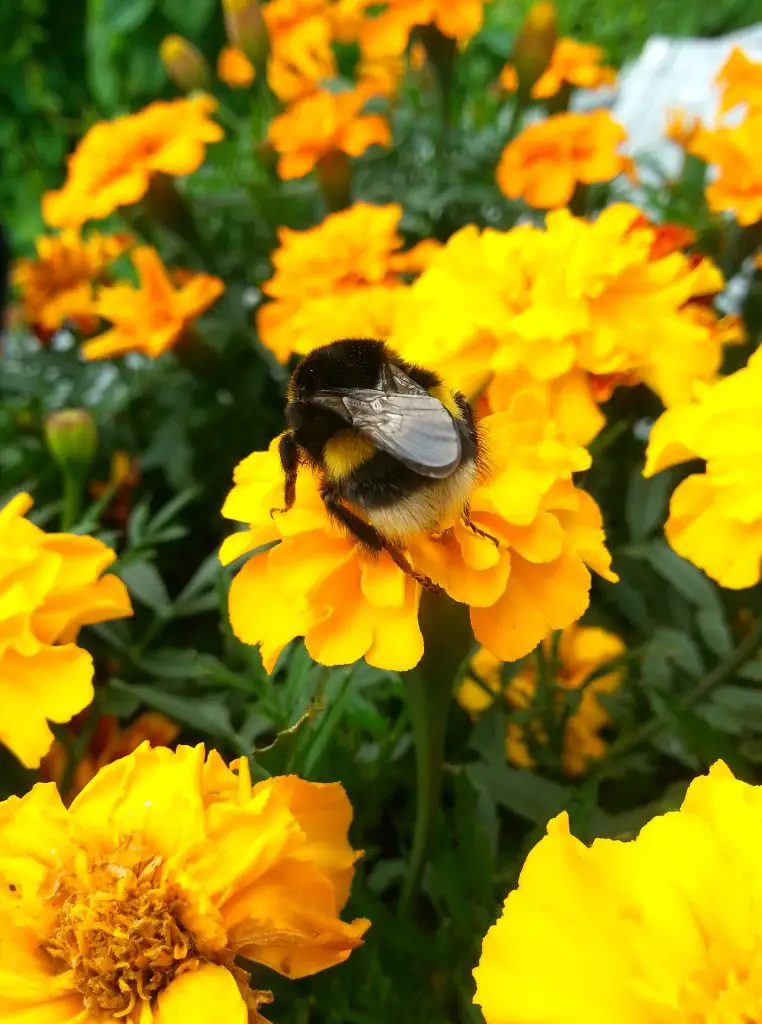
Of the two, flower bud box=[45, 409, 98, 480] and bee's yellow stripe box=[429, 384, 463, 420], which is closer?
bee's yellow stripe box=[429, 384, 463, 420]

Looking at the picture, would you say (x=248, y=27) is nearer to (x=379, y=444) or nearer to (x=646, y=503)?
(x=646, y=503)

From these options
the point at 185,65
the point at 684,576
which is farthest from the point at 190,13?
the point at 684,576

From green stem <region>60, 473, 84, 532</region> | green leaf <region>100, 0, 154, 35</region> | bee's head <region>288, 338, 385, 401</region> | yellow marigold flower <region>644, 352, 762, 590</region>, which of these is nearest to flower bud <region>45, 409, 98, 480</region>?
green stem <region>60, 473, 84, 532</region>

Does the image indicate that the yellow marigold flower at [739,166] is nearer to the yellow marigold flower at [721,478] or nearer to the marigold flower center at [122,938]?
the yellow marigold flower at [721,478]

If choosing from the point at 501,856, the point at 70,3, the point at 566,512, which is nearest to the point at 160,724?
the point at 501,856

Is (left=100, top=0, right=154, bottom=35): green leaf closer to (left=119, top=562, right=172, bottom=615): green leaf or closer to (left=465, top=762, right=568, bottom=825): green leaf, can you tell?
(left=119, top=562, right=172, bottom=615): green leaf

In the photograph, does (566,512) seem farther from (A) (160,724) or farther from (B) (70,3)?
(B) (70,3)
